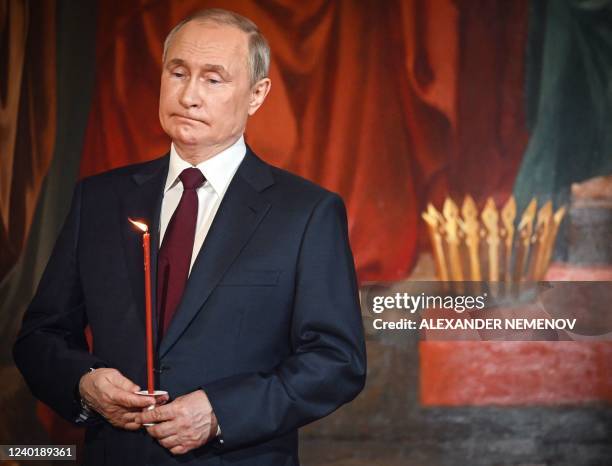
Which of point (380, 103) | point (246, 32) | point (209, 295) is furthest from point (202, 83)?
point (380, 103)

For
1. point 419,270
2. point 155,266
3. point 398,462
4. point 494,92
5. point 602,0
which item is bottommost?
point 398,462

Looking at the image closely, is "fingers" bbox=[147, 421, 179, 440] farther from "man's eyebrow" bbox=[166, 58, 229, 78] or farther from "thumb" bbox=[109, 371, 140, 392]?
"man's eyebrow" bbox=[166, 58, 229, 78]

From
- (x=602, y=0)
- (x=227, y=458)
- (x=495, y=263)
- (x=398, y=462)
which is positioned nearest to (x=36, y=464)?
(x=398, y=462)

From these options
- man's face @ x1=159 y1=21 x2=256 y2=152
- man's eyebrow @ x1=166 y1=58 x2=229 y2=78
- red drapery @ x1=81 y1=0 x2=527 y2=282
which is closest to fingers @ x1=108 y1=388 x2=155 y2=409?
man's face @ x1=159 y1=21 x2=256 y2=152

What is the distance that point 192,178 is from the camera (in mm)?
1854

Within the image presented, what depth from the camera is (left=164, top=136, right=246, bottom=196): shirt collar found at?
187 centimetres

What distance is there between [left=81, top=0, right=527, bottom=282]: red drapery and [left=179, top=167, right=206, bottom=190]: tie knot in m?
2.29

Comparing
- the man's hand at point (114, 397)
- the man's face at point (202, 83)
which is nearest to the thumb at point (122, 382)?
the man's hand at point (114, 397)

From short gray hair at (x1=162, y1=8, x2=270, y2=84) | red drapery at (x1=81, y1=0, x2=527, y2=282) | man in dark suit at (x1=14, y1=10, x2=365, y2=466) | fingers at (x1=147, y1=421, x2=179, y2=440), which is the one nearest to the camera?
fingers at (x1=147, y1=421, x2=179, y2=440)

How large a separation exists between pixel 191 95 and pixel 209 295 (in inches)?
15.7

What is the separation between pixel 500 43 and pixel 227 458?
290 centimetres

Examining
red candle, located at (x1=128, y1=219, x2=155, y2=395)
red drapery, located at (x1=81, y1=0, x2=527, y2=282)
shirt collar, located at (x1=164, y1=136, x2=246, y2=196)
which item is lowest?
red candle, located at (x1=128, y1=219, x2=155, y2=395)

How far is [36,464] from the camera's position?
4125mm

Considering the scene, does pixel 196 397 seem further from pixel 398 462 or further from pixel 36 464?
Answer: pixel 36 464
